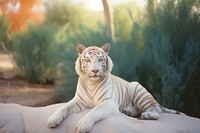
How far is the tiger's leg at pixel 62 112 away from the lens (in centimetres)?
304

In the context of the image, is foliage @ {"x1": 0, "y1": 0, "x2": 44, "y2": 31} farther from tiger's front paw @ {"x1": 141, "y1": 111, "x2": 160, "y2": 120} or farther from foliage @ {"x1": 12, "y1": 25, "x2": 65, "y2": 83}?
tiger's front paw @ {"x1": 141, "y1": 111, "x2": 160, "y2": 120}

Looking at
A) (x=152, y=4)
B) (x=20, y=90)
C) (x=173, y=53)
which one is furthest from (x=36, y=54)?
(x=173, y=53)

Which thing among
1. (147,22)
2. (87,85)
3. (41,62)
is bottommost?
(41,62)

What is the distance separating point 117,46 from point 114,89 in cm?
210

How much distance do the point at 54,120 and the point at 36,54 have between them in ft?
16.5

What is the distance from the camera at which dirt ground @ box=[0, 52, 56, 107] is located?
21.0 ft

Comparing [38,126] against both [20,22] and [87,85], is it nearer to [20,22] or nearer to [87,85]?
[87,85]

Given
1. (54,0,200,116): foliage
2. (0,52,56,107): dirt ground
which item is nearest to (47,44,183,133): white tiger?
(54,0,200,116): foliage

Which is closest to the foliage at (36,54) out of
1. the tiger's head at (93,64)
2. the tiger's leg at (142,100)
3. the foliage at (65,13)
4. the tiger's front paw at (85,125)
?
the foliage at (65,13)

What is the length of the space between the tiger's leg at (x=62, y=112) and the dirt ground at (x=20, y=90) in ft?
10.1

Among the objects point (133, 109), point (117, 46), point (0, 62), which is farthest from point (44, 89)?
point (133, 109)

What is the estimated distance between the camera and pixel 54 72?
26.1 feet

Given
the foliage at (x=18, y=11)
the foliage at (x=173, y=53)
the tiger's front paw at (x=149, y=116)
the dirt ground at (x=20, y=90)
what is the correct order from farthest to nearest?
the foliage at (x=18, y=11) < the dirt ground at (x=20, y=90) < the foliage at (x=173, y=53) < the tiger's front paw at (x=149, y=116)

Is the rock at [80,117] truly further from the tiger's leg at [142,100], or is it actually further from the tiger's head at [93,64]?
the tiger's head at [93,64]
